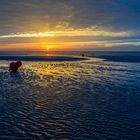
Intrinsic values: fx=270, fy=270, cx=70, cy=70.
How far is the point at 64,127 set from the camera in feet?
42.3

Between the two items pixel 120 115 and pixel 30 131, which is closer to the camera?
pixel 30 131

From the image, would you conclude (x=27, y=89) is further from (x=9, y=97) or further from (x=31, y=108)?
(x=31, y=108)

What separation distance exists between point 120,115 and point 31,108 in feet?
17.3

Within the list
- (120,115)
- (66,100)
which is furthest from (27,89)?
(120,115)

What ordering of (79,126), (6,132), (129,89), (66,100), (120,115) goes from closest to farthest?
(6,132) < (79,126) < (120,115) < (66,100) < (129,89)

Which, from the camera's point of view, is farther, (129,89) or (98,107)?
(129,89)

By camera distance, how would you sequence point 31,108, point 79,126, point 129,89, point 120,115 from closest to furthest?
point 79,126, point 120,115, point 31,108, point 129,89

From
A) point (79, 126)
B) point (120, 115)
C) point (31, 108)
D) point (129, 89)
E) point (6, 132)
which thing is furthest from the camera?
point (129, 89)

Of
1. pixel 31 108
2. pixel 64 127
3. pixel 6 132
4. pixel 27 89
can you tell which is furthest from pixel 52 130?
pixel 27 89

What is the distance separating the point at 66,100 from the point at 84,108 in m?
2.47

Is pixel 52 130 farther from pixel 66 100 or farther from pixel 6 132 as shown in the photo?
pixel 66 100

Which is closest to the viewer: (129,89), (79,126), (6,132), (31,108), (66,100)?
(6,132)

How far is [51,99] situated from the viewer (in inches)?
747

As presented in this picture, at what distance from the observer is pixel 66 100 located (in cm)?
1847
